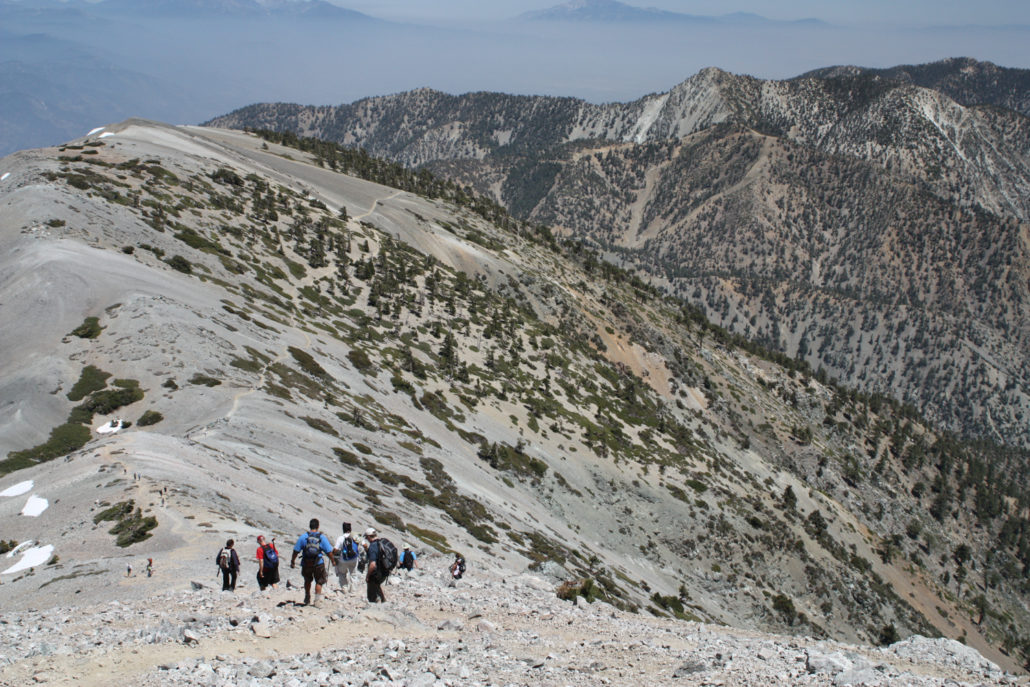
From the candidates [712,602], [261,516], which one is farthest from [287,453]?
[712,602]

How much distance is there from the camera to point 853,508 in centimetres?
10088

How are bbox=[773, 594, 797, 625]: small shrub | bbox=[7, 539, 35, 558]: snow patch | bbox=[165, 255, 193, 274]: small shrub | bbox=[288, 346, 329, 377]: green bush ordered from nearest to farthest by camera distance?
bbox=[7, 539, 35, 558]: snow patch, bbox=[288, 346, 329, 377]: green bush, bbox=[165, 255, 193, 274]: small shrub, bbox=[773, 594, 797, 625]: small shrub

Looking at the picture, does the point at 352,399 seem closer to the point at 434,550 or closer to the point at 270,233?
the point at 434,550

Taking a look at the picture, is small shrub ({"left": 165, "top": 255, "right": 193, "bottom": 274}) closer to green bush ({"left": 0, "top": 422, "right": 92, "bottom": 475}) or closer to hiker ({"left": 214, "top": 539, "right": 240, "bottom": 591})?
green bush ({"left": 0, "top": 422, "right": 92, "bottom": 475})

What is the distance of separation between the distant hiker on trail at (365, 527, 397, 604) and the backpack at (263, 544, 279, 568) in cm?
263

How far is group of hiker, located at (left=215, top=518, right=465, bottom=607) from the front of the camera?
1775 centimetres

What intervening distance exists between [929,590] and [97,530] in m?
97.9

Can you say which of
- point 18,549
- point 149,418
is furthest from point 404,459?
point 18,549

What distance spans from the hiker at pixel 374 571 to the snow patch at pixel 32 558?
36.3ft

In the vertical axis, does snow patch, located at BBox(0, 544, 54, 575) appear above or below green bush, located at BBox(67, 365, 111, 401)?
below

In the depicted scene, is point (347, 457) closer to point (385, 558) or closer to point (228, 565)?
point (385, 558)

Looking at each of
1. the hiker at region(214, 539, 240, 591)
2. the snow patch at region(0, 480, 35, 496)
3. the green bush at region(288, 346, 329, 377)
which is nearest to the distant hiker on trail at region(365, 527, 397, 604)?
the hiker at region(214, 539, 240, 591)

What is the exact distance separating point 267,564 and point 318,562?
1.85 metres

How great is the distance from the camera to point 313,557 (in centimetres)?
1758
